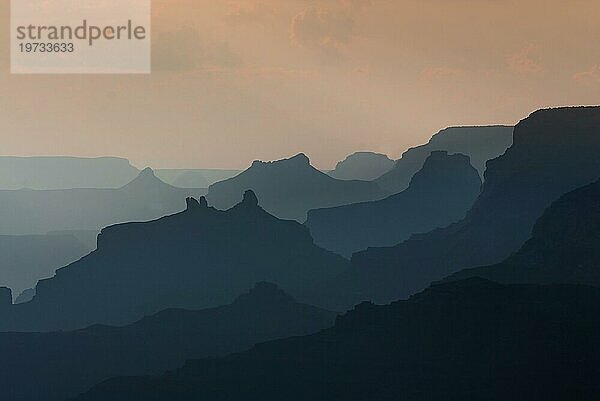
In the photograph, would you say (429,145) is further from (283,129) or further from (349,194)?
(283,129)

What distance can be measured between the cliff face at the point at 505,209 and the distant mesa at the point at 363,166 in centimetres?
24

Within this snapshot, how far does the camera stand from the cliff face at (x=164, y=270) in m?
2.56

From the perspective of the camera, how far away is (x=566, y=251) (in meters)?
2.56

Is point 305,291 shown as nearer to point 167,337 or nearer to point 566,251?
point 167,337

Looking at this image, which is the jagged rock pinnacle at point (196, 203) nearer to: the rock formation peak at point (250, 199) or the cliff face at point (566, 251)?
the rock formation peak at point (250, 199)

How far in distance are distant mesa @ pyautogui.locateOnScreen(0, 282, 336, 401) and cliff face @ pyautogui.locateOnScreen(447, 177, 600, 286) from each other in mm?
547

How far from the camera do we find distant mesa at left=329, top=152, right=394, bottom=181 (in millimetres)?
2568

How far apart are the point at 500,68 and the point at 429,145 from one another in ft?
1.08

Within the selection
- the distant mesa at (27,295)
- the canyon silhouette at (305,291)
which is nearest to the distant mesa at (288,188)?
the canyon silhouette at (305,291)

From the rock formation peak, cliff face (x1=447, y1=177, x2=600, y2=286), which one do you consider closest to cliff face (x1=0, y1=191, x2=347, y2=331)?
the rock formation peak

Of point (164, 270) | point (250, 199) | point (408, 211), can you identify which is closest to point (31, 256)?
point (164, 270)

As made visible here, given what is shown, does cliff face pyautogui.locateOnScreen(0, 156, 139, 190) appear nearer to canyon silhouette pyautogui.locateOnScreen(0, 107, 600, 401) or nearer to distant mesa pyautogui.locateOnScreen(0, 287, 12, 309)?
canyon silhouette pyautogui.locateOnScreen(0, 107, 600, 401)

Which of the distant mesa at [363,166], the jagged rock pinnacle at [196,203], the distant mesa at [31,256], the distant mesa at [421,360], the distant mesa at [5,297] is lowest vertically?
the distant mesa at [421,360]

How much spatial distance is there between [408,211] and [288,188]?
1.26 ft
